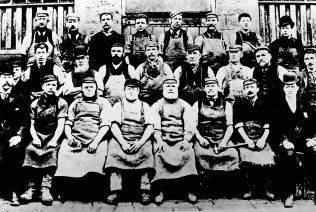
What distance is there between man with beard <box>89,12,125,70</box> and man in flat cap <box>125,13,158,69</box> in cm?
13

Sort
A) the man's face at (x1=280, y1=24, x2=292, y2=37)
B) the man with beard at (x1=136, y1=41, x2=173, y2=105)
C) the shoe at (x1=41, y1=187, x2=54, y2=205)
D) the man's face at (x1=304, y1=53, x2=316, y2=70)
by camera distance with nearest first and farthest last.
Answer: the shoe at (x1=41, y1=187, x2=54, y2=205)
the man with beard at (x1=136, y1=41, x2=173, y2=105)
the man's face at (x1=304, y1=53, x2=316, y2=70)
the man's face at (x1=280, y1=24, x2=292, y2=37)

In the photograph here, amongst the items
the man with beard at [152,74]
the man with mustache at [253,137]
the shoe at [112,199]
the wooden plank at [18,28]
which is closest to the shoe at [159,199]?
the shoe at [112,199]

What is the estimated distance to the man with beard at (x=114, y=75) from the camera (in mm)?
5840

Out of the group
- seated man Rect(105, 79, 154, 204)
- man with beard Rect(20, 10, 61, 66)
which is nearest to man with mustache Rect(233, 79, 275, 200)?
seated man Rect(105, 79, 154, 204)

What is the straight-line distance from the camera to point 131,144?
5406mm

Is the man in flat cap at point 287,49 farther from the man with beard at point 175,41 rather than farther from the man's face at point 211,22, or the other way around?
the man with beard at point 175,41

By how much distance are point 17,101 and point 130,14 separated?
2366 mm

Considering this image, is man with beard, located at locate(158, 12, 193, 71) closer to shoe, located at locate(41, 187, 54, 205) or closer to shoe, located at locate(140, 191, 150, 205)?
shoe, located at locate(140, 191, 150, 205)

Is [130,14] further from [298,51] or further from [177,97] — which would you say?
[298,51]

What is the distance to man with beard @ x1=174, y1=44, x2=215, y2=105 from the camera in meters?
5.80

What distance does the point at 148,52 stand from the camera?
604 cm

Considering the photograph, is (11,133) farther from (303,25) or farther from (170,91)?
(303,25)

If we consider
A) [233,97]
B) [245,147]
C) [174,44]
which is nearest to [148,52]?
[174,44]

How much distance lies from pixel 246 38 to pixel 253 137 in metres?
1.72
